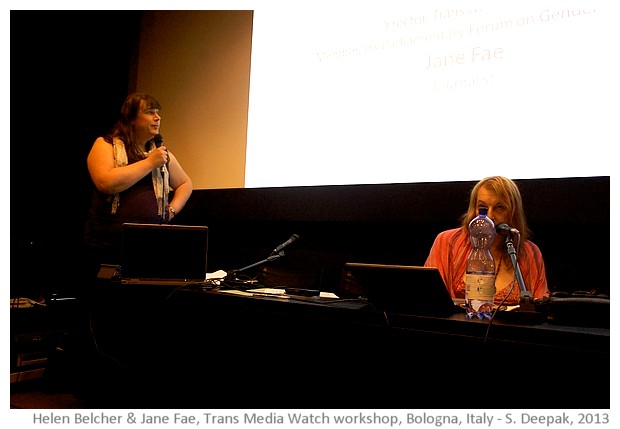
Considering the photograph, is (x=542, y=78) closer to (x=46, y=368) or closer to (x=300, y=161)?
(x=300, y=161)

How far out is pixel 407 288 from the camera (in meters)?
1.35

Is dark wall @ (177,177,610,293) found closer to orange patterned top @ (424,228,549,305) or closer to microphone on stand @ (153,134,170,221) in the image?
orange patterned top @ (424,228,549,305)

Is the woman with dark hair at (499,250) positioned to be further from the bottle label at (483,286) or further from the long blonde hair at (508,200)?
the bottle label at (483,286)

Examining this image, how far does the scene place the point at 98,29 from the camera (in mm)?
3828

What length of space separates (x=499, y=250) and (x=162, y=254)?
1.15 meters

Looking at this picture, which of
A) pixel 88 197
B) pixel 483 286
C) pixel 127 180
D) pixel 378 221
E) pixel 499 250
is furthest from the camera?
pixel 88 197

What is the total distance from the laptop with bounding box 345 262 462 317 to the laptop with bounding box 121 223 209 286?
0.80 metres

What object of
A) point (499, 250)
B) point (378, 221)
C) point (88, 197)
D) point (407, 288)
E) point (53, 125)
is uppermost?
point (53, 125)

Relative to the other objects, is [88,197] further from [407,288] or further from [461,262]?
[407,288]

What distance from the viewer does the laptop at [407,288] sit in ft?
4.28

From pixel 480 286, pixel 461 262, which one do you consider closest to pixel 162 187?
pixel 461 262

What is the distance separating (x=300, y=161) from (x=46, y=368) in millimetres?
1620

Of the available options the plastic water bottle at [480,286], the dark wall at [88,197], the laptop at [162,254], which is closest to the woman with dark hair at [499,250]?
the plastic water bottle at [480,286]

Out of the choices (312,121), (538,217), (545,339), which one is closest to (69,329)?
(312,121)
